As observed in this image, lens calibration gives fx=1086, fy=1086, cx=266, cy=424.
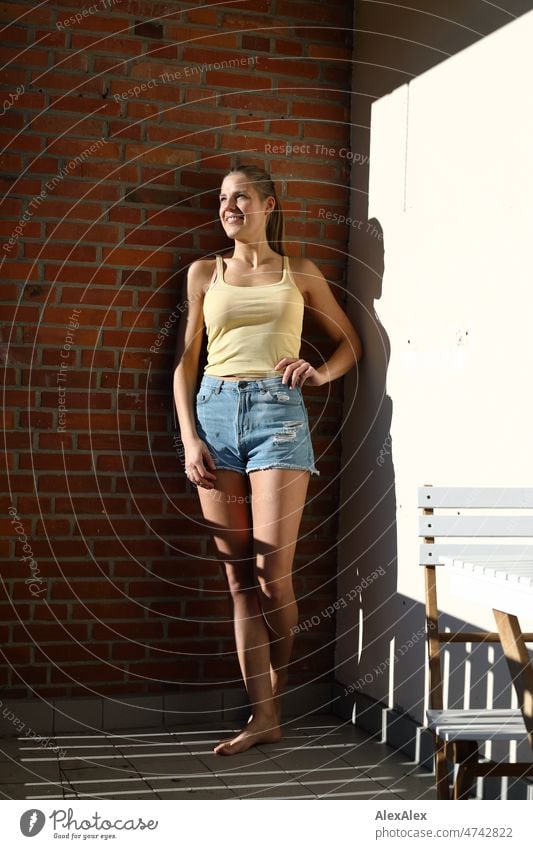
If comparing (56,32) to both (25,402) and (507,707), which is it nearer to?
(25,402)

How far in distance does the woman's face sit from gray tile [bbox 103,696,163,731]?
164 cm

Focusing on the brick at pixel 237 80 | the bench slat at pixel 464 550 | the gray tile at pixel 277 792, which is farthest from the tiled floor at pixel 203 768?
the brick at pixel 237 80

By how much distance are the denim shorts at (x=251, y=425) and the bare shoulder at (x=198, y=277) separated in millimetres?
300

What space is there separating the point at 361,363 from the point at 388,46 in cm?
110

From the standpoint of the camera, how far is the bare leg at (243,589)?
11.9 feet

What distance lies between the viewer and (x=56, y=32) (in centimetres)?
364

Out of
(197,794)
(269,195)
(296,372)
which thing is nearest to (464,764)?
(197,794)

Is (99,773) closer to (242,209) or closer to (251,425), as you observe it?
(251,425)

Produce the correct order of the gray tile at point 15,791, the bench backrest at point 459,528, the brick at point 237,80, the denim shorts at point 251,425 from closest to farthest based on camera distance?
the bench backrest at point 459,528
the gray tile at point 15,791
the denim shorts at point 251,425
the brick at point 237,80

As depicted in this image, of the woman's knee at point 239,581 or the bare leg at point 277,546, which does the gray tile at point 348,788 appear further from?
the woman's knee at point 239,581

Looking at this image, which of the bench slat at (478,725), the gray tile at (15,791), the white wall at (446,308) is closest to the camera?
→ the bench slat at (478,725)

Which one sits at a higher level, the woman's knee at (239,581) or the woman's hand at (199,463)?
the woman's hand at (199,463)

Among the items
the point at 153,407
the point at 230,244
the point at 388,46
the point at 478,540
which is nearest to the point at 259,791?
the point at 478,540

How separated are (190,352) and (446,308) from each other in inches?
36.2
